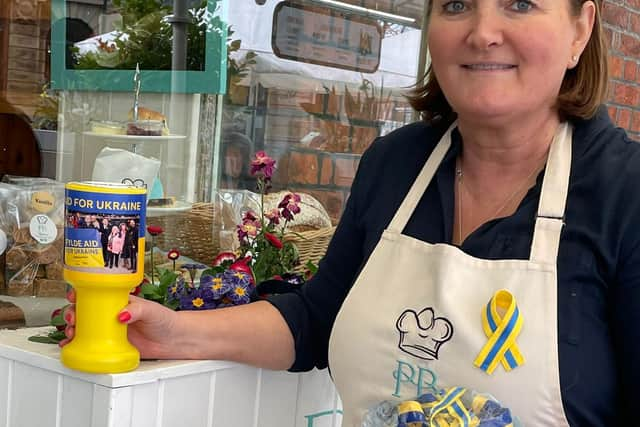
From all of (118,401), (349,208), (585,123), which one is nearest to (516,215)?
(585,123)

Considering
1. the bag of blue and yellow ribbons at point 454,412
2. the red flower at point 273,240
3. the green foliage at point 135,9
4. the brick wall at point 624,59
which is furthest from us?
the brick wall at point 624,59

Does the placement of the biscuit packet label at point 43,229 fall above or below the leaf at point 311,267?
above

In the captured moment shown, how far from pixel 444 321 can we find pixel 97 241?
46 cm

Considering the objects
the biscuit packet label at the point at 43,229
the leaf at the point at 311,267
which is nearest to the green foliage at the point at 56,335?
the biscuit packet label at the point at 43,229

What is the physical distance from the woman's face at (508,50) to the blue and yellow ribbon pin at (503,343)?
0.27m

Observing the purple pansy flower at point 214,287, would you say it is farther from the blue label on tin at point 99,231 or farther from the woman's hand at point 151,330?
the blue label on tin at point 99,231

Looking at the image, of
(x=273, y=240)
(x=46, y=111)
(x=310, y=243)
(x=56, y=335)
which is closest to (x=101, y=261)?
(x=56, y=335)

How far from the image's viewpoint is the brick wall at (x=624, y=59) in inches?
101

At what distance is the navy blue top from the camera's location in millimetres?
986

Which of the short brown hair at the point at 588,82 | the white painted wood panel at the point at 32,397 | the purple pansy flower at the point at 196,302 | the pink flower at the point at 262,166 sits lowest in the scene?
the white painted wood panel at the point at 32,397

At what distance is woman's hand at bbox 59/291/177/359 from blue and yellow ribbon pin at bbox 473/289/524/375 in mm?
429

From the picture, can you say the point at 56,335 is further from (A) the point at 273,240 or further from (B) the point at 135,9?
(B) the point at 135,9

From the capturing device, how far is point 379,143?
1.32m

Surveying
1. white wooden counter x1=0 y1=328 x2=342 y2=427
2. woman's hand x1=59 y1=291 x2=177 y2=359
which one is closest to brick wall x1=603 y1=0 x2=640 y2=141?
white wooden counter x1=0 y1=328 x2=342 y2=427
